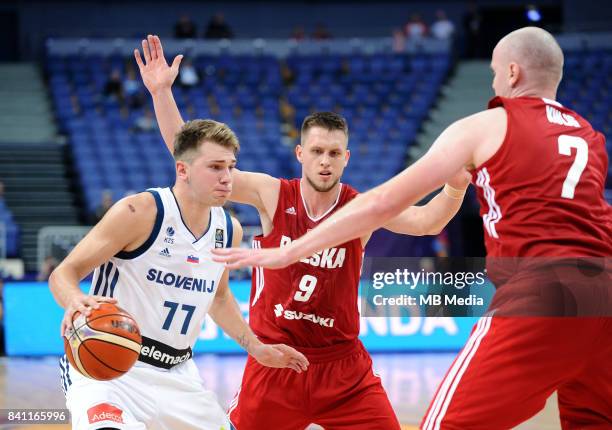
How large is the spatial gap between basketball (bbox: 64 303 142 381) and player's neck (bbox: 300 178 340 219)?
143 centimetres

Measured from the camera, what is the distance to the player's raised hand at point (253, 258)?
3.32 meters

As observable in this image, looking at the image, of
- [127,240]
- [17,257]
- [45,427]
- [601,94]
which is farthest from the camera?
[601,94]

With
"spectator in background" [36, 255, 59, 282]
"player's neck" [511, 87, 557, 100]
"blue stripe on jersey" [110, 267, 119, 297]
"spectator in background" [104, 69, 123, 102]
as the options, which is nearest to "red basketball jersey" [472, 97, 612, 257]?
"player's neck" [511, 87, 557, 100]

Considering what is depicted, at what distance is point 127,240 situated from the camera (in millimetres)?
4156

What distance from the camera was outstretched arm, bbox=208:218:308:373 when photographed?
14.7 feet

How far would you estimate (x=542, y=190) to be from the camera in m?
3.30

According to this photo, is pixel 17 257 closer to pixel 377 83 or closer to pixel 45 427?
pixel 45 427

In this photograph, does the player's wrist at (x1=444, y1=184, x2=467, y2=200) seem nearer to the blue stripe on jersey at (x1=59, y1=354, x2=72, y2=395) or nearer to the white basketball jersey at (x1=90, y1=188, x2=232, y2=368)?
the white basketball jersey at (x1=90, y1=188, x2=232, y2=368)

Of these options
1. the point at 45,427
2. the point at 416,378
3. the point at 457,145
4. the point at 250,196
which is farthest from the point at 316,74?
the point at 457,145

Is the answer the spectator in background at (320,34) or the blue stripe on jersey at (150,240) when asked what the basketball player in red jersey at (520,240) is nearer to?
the blue stripe on jersey at (150,240)

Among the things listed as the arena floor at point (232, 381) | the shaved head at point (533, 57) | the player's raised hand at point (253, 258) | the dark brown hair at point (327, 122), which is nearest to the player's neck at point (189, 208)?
the dark brown hair at point (327, 122)

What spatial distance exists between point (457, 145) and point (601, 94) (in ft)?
55.4

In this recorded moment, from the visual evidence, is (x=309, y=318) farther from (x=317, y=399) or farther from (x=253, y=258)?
(x=253, y=258)

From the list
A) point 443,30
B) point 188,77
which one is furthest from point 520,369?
point 443,30
